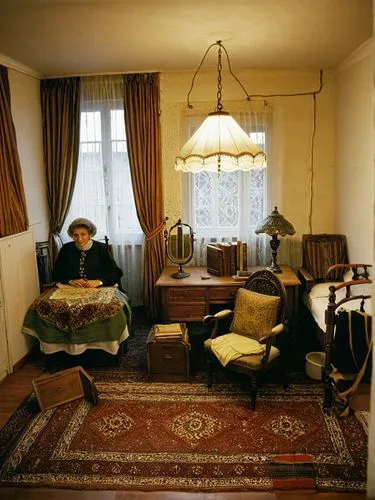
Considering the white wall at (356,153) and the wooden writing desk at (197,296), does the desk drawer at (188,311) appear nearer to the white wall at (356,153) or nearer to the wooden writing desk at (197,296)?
the wooden writing desk at (197,296)

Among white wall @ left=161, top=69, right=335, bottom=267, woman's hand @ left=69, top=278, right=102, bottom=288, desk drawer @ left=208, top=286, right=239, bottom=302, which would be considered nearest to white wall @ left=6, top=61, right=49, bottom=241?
woman's hand @ left=69, top=278, right=102, bottom=288

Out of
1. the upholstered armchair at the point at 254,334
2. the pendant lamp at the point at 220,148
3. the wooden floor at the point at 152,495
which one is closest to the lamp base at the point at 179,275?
the upholstered armchair at the point at 254,334

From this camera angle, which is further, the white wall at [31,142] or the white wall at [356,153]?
the white wall at [31,142]

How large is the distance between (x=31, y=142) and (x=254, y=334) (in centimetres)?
279

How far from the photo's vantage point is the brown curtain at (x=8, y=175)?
3646 mm

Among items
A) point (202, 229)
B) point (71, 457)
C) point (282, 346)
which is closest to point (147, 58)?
point (202, 229)

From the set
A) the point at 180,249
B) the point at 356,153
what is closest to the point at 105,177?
the point at 180,249

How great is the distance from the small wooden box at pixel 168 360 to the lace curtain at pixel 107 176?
147cm

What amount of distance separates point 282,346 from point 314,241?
54.4 inches

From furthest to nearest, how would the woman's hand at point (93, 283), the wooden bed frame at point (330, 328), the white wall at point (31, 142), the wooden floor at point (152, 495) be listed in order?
the white wall at point (31, 142)
the woman's hand at point (93, 283)
the wooden bed frame at point (330, 328)
the wooden floor at point (152, 495)

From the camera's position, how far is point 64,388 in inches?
124

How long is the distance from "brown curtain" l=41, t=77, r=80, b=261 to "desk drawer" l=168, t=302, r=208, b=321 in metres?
1.61

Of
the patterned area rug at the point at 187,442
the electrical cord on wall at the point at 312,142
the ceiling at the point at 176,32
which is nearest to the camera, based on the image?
the patterned area rug at the point at 187,442

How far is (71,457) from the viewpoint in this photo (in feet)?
8.41
